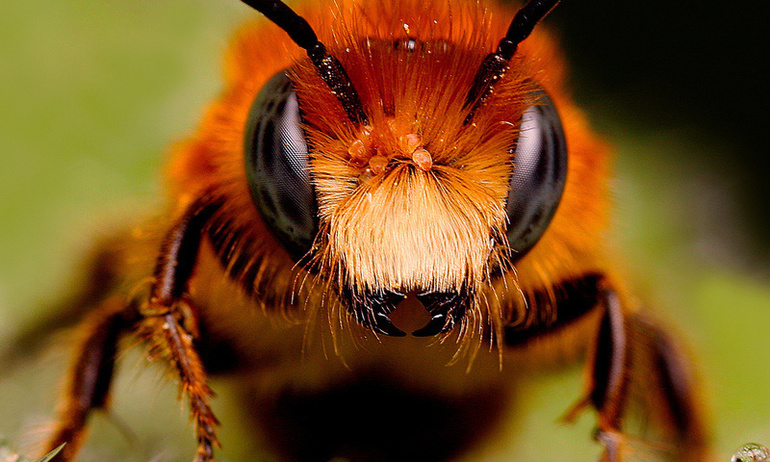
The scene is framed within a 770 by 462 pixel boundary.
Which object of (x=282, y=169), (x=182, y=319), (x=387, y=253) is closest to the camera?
(x=387, y=253)

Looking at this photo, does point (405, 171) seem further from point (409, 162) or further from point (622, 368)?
point (622, 368)

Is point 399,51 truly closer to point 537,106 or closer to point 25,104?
point 537,106

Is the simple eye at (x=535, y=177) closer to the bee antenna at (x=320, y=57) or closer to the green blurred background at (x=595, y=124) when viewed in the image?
the bee antenna at (x=320, y=57)

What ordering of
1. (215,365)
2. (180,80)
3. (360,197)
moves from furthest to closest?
(180,80) → (215,365) → (360,197)

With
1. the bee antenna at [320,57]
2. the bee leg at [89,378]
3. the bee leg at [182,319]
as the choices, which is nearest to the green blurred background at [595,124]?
the bee leg at [89,378]

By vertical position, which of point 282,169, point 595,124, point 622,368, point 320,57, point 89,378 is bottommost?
point 89,378

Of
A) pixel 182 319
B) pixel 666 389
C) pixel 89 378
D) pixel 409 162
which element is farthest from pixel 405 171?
pixel 666 389

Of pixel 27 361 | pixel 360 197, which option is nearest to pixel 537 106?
pixel 360 197
